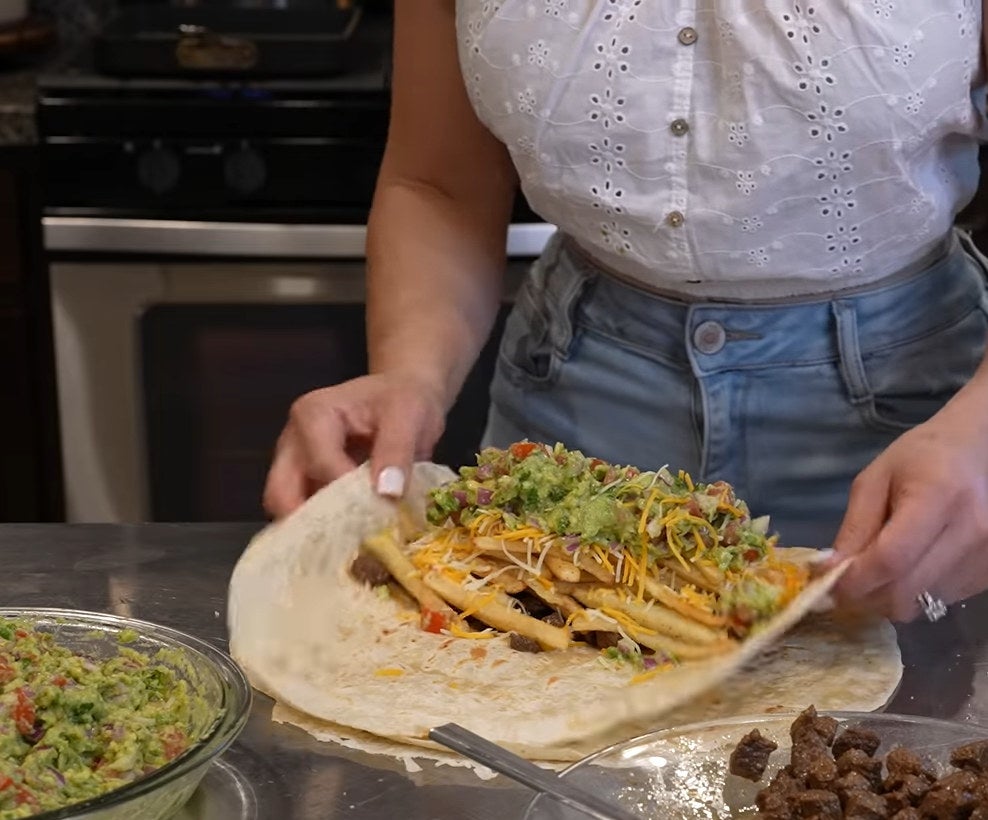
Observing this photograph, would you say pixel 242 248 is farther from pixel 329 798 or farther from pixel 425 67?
pixel 329 798

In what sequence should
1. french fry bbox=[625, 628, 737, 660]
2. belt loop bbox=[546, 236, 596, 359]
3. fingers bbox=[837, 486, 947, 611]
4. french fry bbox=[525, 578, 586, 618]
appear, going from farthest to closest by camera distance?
belt loop bbox=[546, 236, 596, 359]
french fry bbox=[525, 578, 586, 618]
french fry bbox=[625, 628, 737, 660]
fingers bbox=[837, 486, 947, 611]

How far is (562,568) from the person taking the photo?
1.43 metres

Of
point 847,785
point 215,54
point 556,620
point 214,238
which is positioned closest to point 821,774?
point 847,785

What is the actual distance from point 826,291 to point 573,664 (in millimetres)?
481

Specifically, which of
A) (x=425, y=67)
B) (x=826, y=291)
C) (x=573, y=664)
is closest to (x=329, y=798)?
(x=573, y=664)

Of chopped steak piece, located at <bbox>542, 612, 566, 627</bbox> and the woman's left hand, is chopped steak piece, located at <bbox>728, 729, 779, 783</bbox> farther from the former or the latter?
chopped steak piece, located at <bbox>542, 612, 566, 627</bbox>

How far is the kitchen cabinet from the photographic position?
2.85 meters

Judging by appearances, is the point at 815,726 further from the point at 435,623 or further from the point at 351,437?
the point at 351,437

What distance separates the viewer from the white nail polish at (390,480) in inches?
57.3

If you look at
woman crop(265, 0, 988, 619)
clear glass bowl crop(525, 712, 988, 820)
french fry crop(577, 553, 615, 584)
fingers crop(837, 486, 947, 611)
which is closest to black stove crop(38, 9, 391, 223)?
woman crop(265, 0, 988, 619)

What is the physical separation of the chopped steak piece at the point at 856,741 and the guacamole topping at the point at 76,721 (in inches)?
18.1

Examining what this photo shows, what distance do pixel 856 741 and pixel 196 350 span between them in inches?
77.9

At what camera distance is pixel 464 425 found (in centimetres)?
290

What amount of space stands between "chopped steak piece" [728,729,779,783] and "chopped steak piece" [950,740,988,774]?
125 millimetres
